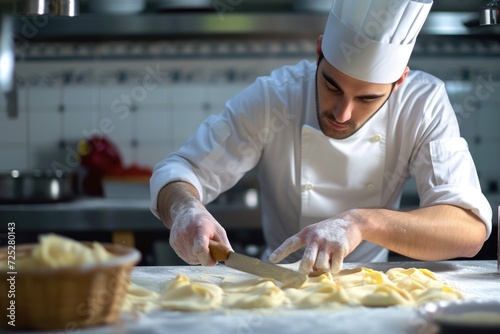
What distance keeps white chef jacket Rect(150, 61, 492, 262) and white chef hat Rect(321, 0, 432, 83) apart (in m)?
0.23

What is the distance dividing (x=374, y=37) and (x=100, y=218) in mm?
1610

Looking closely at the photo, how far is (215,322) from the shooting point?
142 cm

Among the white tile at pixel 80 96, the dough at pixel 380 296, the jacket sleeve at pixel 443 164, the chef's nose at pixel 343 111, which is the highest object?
the chef's nose at pixel 343 111

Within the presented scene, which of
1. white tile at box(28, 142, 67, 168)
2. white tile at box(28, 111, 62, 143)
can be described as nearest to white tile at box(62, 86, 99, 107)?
white tile at box(28, 111, 62, 143)

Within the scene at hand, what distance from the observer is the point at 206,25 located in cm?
360

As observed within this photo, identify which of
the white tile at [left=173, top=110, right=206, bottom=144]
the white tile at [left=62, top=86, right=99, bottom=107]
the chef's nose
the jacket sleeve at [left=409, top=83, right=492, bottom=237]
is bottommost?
the white tile at [left=173, top=110, right=206, bottom=144]

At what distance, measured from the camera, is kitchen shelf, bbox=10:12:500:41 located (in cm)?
360

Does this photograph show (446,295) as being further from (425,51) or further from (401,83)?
(425,51)

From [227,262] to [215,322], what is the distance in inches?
15.3

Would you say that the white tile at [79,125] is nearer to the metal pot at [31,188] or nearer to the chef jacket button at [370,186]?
the metal pot at [31,188]

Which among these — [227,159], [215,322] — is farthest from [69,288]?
[227,159]

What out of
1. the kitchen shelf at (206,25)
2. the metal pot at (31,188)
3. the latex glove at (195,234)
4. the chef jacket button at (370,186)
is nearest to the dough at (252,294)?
the latex glove at (195,234)

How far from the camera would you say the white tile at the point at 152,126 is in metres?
4.16

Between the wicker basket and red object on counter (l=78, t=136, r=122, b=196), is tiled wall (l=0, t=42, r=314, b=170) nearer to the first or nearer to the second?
red object on counter (l=78, t=136, r=122, b=196)
